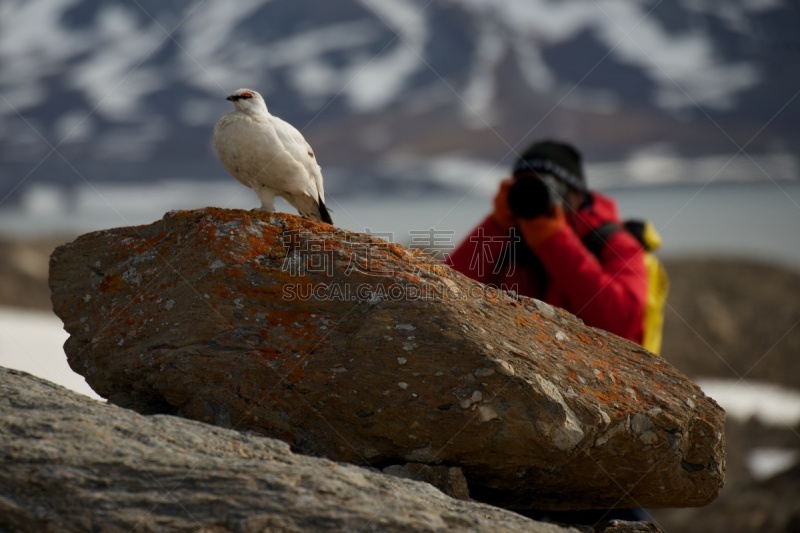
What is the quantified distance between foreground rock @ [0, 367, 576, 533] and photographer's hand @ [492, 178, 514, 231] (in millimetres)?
3582

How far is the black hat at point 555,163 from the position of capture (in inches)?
295

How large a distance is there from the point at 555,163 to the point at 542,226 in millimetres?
659

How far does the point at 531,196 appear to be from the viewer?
737cm

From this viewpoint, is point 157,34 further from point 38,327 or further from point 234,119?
point 234,119

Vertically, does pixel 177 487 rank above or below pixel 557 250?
below

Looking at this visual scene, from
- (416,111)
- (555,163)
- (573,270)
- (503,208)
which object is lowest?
(573,270)

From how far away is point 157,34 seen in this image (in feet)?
485

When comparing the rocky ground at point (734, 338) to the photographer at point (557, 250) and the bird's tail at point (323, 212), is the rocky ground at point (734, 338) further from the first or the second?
the bird's tail at point (323, 212)

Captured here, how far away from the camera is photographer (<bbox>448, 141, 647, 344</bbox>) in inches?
273

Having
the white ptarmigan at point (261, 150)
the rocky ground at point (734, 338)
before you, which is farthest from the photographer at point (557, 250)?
the rocky ground at point (734, 338)

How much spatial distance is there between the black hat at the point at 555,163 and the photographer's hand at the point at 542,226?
363 millimetres

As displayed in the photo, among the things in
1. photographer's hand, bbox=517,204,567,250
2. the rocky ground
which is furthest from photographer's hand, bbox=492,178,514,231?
the rocky ground

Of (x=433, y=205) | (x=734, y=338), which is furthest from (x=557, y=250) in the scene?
(x=433, y=205)

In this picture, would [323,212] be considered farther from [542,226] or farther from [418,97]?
[418,97]
